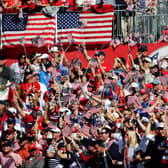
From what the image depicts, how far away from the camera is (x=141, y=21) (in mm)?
14656

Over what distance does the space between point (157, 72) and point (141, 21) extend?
1.11m

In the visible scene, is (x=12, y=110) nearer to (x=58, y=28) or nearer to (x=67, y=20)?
(x=58, y=28)

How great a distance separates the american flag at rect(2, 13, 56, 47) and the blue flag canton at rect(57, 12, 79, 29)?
0.12 metres

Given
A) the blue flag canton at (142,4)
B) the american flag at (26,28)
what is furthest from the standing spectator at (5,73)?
the blue flag canton at (142,4)

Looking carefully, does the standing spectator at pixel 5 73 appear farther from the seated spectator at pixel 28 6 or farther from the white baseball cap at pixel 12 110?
the seated spectator at pixel 28 6

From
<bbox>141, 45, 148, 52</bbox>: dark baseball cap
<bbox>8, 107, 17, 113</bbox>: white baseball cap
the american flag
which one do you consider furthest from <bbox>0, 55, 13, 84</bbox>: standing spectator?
<bbox>141, 45, 148, 52</bbox>: dark baseball cap

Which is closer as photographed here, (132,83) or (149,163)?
(149,163)

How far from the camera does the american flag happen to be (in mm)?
14711

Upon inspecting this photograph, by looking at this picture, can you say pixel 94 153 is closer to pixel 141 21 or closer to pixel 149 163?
pixel 149 163

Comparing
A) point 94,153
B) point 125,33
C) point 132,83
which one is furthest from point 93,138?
point 125,33

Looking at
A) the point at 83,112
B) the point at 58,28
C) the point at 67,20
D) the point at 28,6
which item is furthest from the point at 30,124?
the point at 28,6

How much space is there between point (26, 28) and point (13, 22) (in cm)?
29

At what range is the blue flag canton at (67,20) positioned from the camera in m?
14.7

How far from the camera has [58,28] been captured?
48.4 feet
